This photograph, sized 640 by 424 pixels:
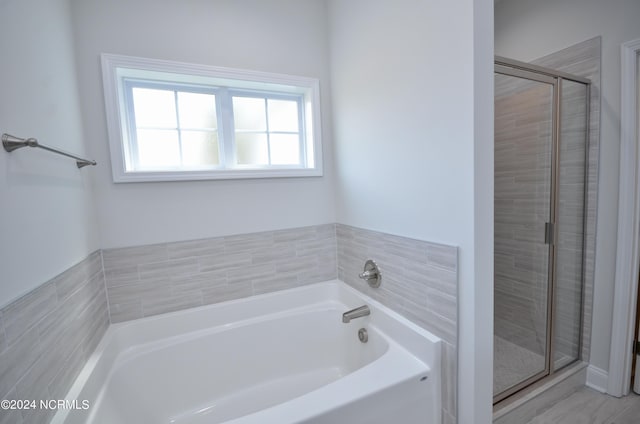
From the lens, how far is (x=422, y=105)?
123 centimetres

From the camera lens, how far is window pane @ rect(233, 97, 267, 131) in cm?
194

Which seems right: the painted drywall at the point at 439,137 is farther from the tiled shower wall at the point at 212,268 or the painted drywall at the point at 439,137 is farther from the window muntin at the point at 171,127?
the window muntin at the point at 171,127

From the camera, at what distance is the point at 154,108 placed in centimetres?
175

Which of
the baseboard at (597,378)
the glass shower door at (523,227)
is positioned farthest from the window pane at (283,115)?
the baseboard at (597,378)

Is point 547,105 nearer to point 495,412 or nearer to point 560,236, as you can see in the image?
point 560,236

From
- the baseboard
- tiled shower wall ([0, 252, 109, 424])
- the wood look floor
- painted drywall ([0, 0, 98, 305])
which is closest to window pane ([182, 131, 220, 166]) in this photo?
painted drywall ([0, 0, 98, 305])

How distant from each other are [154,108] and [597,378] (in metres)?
3.36

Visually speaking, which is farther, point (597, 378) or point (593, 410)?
point (597, 378)

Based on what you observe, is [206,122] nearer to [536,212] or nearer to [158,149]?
[158,149]

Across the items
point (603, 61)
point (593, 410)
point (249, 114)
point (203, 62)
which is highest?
point (203, 62)

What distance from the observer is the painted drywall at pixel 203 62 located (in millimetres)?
1499

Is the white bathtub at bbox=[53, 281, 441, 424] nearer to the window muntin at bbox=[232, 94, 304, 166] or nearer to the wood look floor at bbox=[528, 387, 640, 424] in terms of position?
the wood look floor at bbox=[528, 387, 640, 424]

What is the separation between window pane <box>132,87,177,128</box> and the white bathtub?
1240 mm

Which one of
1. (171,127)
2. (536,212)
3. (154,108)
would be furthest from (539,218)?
(154,108)
